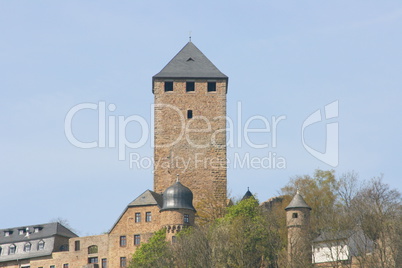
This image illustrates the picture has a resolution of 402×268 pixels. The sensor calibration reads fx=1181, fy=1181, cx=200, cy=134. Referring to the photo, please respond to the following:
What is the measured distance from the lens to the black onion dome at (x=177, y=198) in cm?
8309

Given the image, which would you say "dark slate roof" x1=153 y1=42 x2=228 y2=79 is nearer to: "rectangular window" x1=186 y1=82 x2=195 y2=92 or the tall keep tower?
the tall keep tower

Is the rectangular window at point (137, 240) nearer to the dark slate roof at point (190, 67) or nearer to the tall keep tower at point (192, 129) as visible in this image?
the tall keep tower at point (192, 129)

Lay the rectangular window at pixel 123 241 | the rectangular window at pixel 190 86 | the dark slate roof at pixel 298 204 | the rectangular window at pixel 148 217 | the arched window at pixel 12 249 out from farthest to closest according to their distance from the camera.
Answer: the rectangular window at pixel 190 86
the arched window at pixel 12 249
the rectangular window at pixel 148 217
the rectangular window at pixel 123 241
the dark slate roof at pixel 298 204

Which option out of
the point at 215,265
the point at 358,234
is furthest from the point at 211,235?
the point at 358,234

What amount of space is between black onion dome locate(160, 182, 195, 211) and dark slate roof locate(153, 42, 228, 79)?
40.8ft

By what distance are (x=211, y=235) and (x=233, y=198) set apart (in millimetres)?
17588

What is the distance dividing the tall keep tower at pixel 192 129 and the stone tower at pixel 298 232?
11816mm

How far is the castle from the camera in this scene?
84.8 meters

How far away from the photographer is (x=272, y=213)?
83812mm

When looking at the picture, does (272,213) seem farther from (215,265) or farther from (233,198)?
(215,265)

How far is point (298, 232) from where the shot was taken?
3009 inches

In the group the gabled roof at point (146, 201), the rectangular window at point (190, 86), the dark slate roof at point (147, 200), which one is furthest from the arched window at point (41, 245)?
the rectangular window at point (190, 86)

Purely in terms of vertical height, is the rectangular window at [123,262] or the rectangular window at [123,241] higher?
the rectangular window at [123,241]

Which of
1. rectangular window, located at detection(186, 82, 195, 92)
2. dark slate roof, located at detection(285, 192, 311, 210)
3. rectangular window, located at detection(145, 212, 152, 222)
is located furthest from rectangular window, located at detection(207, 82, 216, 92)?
dark slate roof, located at detection(285, 192, 311, 210)
